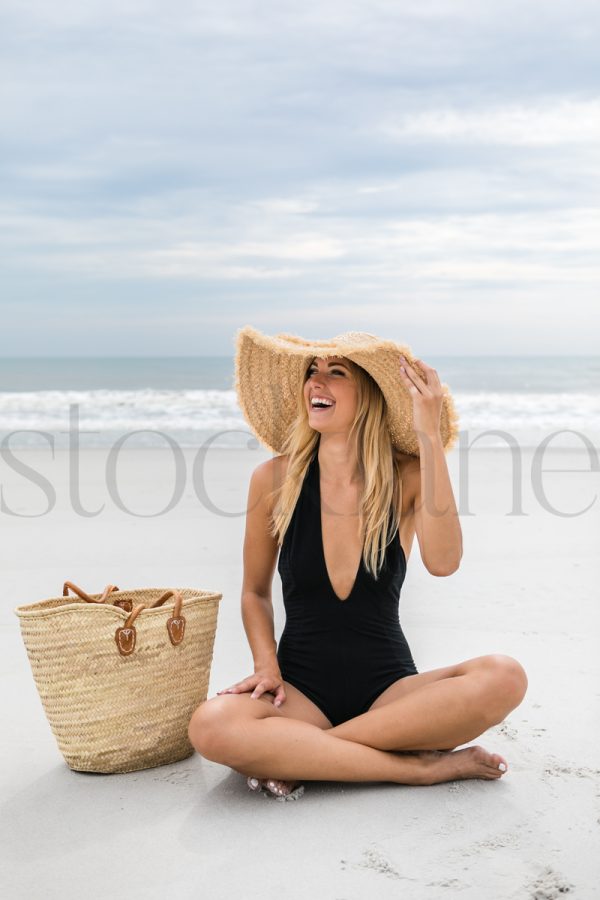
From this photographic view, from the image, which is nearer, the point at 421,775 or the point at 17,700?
the point at 421,775

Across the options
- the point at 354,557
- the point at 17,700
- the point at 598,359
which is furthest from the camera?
the point at 598,359

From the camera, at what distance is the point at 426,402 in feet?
9.95

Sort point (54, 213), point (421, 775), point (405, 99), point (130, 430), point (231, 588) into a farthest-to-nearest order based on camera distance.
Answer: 1. point (54, 213)
2. point (405, 99)
3. point (130, 430)
4. point (231, 588)
5. point (421, 775)

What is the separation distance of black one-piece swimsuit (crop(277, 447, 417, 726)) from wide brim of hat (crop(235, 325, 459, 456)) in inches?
16.7

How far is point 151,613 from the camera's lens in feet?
9.81

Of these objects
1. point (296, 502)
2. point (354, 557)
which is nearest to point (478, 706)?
point (354, 557)

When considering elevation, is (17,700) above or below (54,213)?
below

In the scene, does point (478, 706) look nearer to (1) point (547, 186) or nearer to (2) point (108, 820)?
(2) point (108, 820)

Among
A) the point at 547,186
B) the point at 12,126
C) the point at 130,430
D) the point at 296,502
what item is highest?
the point at 12,126

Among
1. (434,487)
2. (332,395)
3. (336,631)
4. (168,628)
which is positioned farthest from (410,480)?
(168,628)

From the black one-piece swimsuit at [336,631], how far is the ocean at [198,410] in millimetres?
773

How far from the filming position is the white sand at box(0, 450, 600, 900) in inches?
92.7

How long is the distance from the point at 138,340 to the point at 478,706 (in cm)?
2725

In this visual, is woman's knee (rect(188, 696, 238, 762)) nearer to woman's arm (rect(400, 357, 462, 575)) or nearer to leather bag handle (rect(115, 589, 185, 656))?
leather bag handle (rect(115, 589, 185, 656))
